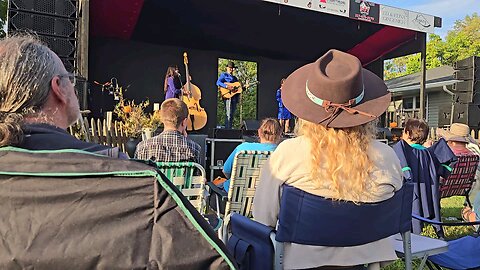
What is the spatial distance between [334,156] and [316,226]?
0.26 meters

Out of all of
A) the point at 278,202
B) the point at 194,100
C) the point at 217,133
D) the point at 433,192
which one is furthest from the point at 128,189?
the point at 194,100

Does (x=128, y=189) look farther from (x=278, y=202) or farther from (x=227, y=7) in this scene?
(x=227, y=7)

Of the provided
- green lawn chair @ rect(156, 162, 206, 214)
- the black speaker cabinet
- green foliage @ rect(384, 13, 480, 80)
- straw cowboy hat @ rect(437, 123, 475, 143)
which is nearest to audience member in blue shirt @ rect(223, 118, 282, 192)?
green lawn chair @ rect(156, 162, 206, 214)

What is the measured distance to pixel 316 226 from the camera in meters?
1.43

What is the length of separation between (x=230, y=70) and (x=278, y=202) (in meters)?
8.02

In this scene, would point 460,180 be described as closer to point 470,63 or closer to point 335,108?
point 335,108

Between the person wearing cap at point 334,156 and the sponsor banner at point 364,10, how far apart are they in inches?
306

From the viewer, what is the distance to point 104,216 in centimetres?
80

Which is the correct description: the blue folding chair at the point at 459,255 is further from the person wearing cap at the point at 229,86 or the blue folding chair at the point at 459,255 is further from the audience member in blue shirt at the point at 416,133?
the person wearing cap at the point at 229,86

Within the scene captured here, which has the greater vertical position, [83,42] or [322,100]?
[83,42]

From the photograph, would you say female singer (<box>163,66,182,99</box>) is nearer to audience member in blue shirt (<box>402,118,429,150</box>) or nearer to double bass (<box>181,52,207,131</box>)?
double bass (<box>181,52,207,131</box>)

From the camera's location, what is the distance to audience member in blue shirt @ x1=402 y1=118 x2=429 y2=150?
342cm

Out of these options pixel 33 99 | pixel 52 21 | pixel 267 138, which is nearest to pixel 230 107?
pixel 52 21

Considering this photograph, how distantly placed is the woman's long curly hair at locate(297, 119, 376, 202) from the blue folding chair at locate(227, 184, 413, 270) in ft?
0.20
